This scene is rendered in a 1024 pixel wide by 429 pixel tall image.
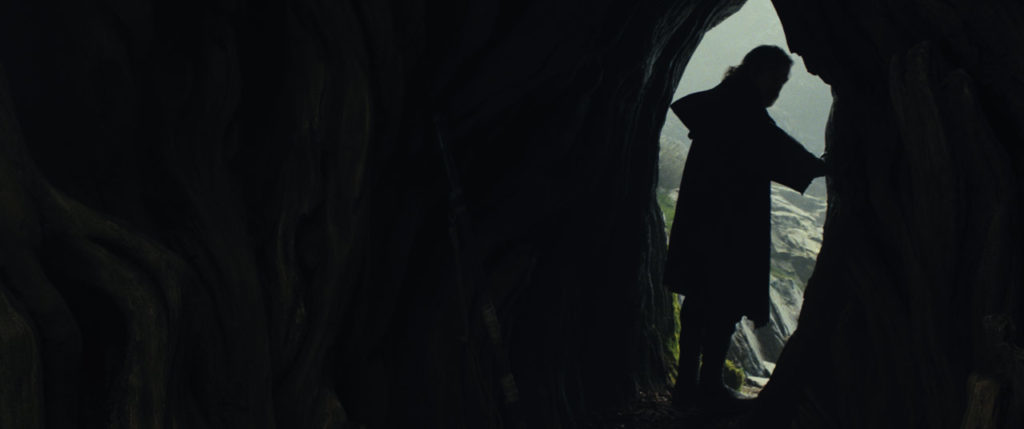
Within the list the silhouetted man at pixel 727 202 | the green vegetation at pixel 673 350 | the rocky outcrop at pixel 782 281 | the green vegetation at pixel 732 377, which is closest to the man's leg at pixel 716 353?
the silhouetted man at pixel 727 202

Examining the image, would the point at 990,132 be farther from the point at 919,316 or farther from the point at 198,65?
the point at 198,65

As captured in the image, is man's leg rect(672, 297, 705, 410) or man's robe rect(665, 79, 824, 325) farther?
man's leg rect(672, 297, 705, 410)

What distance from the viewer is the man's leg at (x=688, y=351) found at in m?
4.72

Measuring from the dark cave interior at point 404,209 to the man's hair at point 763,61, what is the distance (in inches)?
19.7

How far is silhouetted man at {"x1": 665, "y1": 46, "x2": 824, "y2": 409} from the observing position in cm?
429

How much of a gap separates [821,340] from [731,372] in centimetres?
437

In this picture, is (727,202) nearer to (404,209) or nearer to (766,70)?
(766,70)

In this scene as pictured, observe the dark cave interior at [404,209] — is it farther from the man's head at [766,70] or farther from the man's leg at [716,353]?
the man's leg at [716,353]

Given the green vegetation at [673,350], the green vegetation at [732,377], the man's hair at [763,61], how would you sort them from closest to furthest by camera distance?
the man's hair at [763,61] → the green vegetation at [673,350] → the green vegetation at [732,377]

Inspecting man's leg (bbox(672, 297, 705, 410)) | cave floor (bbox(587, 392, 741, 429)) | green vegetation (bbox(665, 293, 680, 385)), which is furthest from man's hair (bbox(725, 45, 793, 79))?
green vegetation (bbox(665, 293, 680, 385))

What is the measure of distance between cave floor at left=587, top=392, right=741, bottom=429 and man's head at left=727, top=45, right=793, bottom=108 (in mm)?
2046

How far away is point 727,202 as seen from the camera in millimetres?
4492

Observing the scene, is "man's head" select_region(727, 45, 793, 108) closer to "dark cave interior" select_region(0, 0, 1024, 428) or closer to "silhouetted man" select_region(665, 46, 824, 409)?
"silhouetted man" select_region(665, 46, 824, 409)

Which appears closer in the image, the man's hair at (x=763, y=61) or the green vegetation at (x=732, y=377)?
the man's hair at (x=763, y=61)
